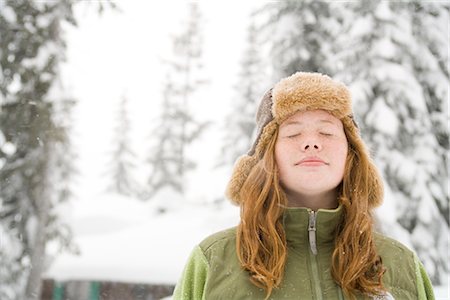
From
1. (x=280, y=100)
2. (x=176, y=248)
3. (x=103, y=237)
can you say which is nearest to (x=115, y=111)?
(x=103, y=237)

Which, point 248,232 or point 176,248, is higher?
point 248,232

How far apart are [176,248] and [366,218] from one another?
79.0 ft

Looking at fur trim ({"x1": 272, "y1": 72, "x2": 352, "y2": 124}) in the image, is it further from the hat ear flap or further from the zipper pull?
the zipper pull

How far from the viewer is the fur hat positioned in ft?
9.36

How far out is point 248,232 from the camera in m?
2.68

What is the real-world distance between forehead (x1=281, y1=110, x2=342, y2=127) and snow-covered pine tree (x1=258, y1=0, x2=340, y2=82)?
12264mm

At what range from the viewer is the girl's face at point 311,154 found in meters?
2.68

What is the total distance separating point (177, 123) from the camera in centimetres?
3884

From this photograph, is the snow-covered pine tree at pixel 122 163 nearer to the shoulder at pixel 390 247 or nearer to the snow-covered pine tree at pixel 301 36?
the snow-covered pine tree at pixel 301 36

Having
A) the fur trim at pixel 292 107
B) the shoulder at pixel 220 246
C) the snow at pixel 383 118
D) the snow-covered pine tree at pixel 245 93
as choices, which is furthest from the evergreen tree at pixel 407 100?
the snow-covered pine tree at pixel 245 93

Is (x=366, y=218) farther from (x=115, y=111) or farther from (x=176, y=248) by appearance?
(x=115, y=111)

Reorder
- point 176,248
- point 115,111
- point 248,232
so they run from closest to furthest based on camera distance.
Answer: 1. point 248,232
2. point 176,248
3. point 115,111

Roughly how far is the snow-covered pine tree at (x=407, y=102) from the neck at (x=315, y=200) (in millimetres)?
11104

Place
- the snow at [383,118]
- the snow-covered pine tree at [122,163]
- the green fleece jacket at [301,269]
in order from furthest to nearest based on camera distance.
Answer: the snow-covered pine tree at [122,163] < the snow at [383,118] < the green fleece jacket at [301,269]
